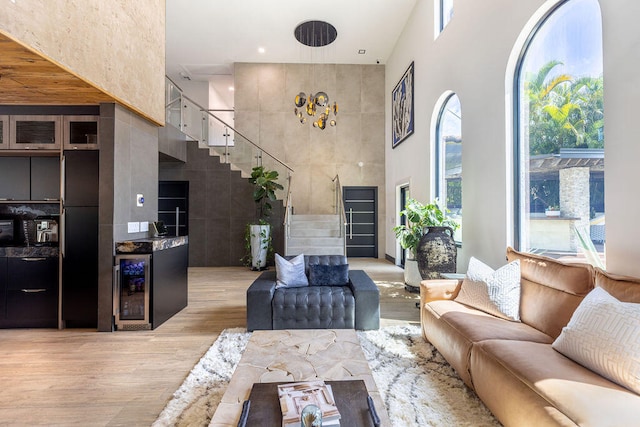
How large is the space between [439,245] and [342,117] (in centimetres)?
599

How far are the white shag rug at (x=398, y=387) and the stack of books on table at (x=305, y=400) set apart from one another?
0.72 meters

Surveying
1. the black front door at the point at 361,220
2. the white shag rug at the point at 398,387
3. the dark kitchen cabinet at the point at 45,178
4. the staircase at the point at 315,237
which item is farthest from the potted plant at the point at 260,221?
the white shag rug at the point at 398,387

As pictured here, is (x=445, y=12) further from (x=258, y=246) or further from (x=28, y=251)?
(x=28, y=251)

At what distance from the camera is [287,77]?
363 inches

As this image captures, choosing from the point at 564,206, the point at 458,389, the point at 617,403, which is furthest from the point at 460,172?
the point at 617,403

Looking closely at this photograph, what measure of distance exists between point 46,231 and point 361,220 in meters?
7.22

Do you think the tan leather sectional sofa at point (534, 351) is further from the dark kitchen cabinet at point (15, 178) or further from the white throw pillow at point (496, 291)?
the dark kitchen cabinet at point (15, 178)

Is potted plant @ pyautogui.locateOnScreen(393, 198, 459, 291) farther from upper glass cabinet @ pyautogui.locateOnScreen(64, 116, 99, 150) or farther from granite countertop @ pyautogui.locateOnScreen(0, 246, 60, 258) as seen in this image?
granite countertop @ pyautogui.locateOnScreen(0, 246, 60, 258)

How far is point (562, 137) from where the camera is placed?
10.1 feet

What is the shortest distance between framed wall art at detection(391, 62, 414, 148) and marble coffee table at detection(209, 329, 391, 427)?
18.5ft

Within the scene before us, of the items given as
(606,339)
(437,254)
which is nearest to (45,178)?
(437,254)

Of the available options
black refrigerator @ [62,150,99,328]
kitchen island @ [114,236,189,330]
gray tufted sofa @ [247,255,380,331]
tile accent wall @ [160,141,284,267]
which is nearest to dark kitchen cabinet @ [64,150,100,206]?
black refrigerator @ [62,150,99,328]

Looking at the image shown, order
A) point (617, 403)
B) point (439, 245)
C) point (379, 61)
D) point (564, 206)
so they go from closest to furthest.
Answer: point (617, 403), point (564, 206), point (439, 245), point (379, 61)

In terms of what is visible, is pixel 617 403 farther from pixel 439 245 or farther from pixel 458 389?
pixel 439 245
